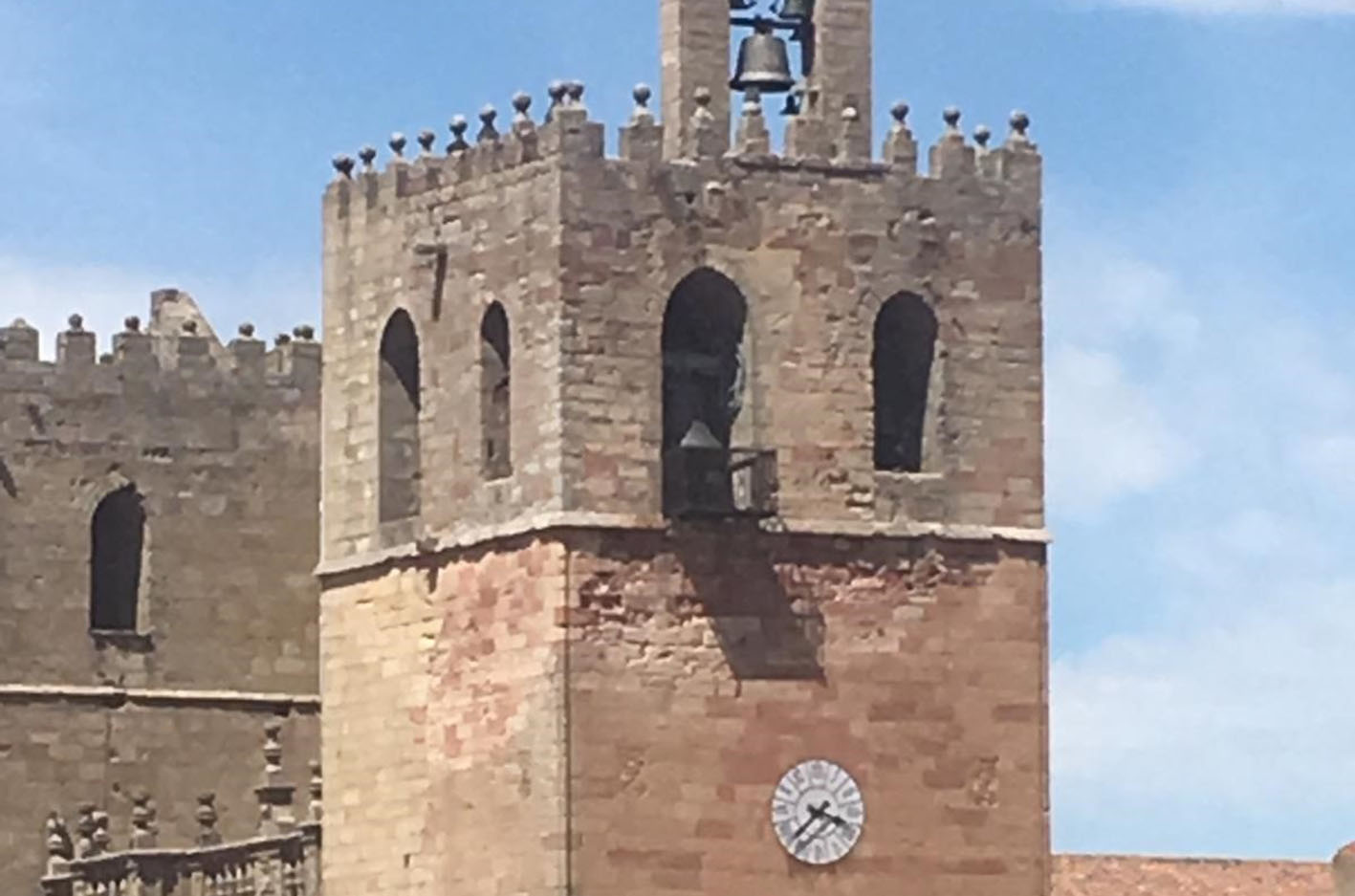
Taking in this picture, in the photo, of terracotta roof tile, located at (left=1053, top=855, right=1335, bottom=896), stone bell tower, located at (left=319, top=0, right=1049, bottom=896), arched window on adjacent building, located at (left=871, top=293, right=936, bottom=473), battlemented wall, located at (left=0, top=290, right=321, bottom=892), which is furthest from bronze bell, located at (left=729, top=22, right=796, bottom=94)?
terracotta roof tile, located at (left=1053, top=855, right=1335, bottom=896)

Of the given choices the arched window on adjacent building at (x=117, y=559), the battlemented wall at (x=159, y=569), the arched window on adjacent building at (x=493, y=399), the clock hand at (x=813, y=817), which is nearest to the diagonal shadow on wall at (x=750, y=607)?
the clock hand at (x=813, y=817)

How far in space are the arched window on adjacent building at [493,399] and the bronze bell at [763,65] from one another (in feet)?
8.96

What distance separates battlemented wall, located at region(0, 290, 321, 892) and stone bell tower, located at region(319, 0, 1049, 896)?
469cm

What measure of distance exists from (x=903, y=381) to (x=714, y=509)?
8.03ft

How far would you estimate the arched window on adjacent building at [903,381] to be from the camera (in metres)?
48.7

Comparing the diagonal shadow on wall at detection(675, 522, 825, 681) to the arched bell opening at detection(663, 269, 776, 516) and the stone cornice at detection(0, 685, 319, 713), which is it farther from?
the stone cornice at detection(0, 685, 319, 713)

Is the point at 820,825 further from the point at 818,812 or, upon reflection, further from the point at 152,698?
the point at 152,698

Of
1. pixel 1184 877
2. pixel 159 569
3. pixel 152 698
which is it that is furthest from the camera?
pixel 1184 877

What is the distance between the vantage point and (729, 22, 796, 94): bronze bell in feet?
159

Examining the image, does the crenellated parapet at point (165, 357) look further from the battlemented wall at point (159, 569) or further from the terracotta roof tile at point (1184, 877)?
the terracotta roof tile at point (1184, 877)

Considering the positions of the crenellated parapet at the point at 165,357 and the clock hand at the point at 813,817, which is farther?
the crenellated parapet at the point at 165,357

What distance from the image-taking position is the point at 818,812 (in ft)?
156

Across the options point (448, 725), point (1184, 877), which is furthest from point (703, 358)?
point (1184, 877)

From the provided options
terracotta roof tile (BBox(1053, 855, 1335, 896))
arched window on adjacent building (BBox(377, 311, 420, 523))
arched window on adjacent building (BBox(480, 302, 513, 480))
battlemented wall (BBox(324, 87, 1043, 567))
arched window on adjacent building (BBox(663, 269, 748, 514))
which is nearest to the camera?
battlemented wall (BBox(324, 87, 1043, 567))
